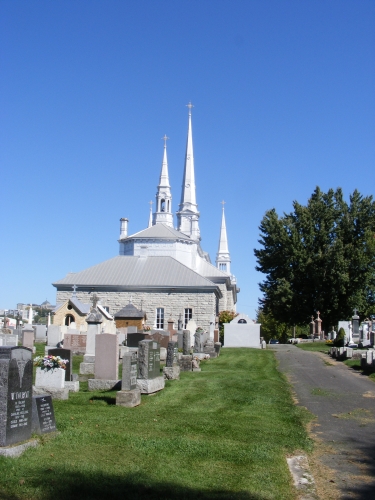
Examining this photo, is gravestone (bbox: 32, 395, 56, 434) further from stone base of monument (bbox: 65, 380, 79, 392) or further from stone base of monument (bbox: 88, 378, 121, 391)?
stone base of monument (bbox: 88, 378, 121, 391)

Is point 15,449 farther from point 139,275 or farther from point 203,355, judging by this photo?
point 139,275

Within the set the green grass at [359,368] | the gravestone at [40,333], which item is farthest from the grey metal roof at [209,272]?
the green grass at [359,368]

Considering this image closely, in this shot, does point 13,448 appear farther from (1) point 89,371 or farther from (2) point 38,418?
(1) point 89,371

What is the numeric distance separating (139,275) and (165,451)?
40.9 metres

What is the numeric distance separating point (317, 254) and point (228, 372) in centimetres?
3058

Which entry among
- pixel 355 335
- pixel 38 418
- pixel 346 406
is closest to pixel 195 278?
pixel 355 335

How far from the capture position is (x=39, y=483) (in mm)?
5828

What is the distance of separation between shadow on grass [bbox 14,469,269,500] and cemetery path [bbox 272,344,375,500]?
4.19 ft

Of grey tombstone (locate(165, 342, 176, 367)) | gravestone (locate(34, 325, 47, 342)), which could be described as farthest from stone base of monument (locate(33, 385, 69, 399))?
gravestone (locate(34, 325, 47, 342))

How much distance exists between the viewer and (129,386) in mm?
11250

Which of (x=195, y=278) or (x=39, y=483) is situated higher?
(x=195, y=278)

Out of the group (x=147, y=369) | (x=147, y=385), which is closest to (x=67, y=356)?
(x=147, y=369)

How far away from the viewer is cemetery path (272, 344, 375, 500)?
262 inches

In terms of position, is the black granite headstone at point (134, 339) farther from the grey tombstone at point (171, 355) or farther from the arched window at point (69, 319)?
the arched window at point (69, 319)
